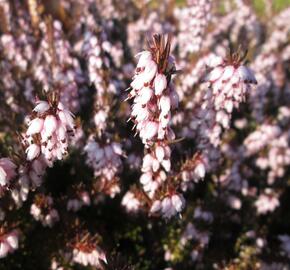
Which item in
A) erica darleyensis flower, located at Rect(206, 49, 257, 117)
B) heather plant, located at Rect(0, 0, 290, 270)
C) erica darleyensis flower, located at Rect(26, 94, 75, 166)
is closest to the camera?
erica darleyensis flower, located at Rect(26, 94, 75, 166)

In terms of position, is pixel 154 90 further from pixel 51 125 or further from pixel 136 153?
pixel 136 153

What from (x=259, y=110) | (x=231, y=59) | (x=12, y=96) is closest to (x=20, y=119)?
(x=12, y=96)

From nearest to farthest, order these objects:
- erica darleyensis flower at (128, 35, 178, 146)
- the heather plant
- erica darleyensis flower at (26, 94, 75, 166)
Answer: erica darleyensis flower at (128, 35, 178, 146)
erica darleyensis flower at (26, 94, 75, 166)
the heather plant

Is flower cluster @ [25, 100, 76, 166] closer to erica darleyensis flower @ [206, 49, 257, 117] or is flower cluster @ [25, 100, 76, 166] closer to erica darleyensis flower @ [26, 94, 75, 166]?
erica darleyensis flower @ [26, 94, 75, 166]

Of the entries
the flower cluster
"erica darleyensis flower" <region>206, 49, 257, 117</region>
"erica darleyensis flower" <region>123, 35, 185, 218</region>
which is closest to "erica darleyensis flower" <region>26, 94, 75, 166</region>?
the flower cluster

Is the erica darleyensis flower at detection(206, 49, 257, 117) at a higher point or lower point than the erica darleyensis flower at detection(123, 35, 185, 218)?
higher

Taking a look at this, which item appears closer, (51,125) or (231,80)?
(51,125)

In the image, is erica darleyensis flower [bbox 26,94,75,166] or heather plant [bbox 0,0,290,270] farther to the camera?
heather plant [bbox 0,0,290,270]

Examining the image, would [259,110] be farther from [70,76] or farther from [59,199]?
[59,199]

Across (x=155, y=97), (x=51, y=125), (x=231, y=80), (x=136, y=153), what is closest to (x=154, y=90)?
(x=155, y=97)

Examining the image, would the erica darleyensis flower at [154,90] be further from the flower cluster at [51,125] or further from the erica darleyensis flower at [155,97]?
the flower cluster at [51,125]
